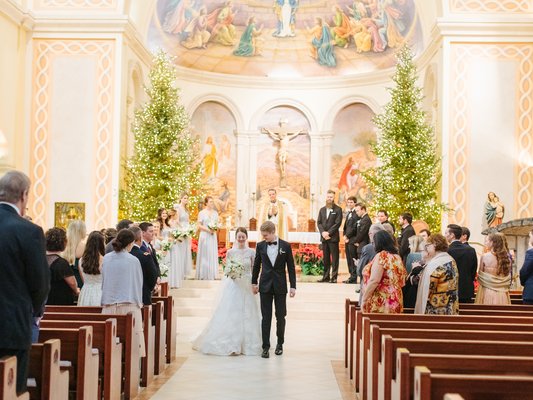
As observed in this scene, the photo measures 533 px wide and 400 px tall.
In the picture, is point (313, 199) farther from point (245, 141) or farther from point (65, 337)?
point (65, 337)

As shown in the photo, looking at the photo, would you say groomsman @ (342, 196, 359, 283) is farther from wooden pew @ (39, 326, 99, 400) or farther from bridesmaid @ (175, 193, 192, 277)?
wooden pew @ (39, 326, 99, 400)

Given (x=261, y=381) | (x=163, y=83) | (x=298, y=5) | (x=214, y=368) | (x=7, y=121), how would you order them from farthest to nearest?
(x=298, y=5) → (x=163, y=83) → (x=7, y=121) → (x=214, y=368) → (x=261, y=381)

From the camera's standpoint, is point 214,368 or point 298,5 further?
point 298,5

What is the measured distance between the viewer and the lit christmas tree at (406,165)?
53.3ft

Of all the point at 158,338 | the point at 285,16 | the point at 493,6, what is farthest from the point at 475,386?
the point at 285,16

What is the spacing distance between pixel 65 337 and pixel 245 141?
19428 millimetres

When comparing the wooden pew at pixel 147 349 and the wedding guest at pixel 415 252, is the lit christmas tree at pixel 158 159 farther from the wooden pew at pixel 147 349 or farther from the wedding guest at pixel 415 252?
the wooden pew at pixel 147 349

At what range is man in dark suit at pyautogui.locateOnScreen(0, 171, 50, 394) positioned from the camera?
4105 mm

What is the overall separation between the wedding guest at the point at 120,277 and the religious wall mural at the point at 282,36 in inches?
614

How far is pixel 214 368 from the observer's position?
28.8ft

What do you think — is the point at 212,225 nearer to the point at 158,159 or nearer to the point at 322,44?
the point at 158,159

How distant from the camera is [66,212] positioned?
17.3m

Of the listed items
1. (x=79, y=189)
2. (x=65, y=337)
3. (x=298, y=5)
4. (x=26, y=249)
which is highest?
(x=298, y=5)

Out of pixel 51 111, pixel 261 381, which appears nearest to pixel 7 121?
pixel 51 111
